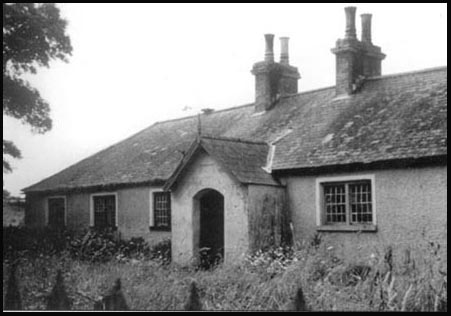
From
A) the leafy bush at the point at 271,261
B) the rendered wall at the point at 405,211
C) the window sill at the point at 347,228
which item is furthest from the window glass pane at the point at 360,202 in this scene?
the leafy bush at the point at 271,261

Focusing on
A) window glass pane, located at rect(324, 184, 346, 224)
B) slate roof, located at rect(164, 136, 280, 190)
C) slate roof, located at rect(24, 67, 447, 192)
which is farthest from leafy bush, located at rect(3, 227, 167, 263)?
window glass pane, located at rect(324, 184, 346, 224)

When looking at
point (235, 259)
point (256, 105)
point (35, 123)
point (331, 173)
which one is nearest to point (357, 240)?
point (331, 173)

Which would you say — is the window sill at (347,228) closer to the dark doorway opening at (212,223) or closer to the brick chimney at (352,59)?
the dark doorway opening at (212,223)

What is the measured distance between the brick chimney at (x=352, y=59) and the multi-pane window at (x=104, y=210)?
984cm

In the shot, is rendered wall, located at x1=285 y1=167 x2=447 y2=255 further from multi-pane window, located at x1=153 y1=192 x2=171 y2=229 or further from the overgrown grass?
multi-pane window, located at x1=153 y1=192 x2=171 y2=229

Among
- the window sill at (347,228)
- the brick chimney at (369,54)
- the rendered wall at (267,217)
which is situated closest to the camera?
the window sill at (347,228)

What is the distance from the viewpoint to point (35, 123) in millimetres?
21469

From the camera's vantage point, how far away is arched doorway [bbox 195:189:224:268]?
18.7 m

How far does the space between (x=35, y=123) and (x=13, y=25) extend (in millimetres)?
3525

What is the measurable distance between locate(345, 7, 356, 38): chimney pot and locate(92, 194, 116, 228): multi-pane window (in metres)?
10.8

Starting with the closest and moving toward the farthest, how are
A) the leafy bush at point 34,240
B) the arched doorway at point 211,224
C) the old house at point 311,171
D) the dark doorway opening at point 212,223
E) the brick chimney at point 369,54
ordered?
1. the old house at point 311,171
2. the arched doorway at point 211,224
3. the dark doorway opening at point 212,223
4. the leafy bush at point 34,240
5. the brick chimney at point 369,54

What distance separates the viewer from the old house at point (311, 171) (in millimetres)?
15805

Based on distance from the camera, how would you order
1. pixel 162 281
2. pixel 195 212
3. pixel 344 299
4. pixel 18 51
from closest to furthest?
1. pixel 344 299
2. pixel 162 281
3. pixel 195 212
4. pixel 18 51

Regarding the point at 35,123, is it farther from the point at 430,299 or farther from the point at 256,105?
the point at 430,299
